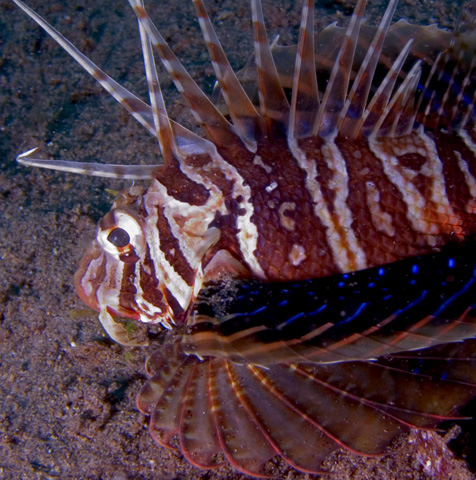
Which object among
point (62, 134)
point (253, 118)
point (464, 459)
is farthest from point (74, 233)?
point (464, 459)

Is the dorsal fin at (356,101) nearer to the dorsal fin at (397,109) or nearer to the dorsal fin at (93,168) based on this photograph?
the dorsal fin at (397,109)

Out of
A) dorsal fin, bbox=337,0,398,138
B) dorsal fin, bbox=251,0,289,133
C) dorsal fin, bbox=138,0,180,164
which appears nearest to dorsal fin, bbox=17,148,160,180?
dorsal fin, bbox=138,0,180,164

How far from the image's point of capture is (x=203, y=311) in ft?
8.07

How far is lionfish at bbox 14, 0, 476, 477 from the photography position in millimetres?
2443

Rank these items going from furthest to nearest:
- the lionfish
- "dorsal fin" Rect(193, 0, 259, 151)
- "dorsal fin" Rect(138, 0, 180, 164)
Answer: "dorsal fin" Rect(193, 0, 259, 151) < "dorsal fin" Rect(138, 0, 180, 164) < the lionfish

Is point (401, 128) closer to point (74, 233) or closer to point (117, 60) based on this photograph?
point (74, 233)

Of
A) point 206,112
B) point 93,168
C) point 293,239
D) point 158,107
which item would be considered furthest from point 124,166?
point 293,239

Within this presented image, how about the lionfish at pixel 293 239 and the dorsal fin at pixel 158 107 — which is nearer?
the lionfish at pixel 293 239

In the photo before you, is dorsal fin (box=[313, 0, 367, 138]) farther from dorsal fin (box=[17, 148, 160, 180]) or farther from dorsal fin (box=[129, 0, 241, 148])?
dorsal fin (box=[17, 148, 160, 180])

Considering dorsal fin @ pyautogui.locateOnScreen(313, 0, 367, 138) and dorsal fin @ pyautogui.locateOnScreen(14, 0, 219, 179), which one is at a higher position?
dorsal fin @ pyautogui.locateOnScreen(313, 0, 367, 138)

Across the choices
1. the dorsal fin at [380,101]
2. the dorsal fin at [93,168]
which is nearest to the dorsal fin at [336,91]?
the dorsal fin at [380,101]

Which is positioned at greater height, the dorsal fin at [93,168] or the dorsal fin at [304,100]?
the dorsal fin at [304,100]

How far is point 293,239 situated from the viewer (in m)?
2.72

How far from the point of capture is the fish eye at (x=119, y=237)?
286 cm
